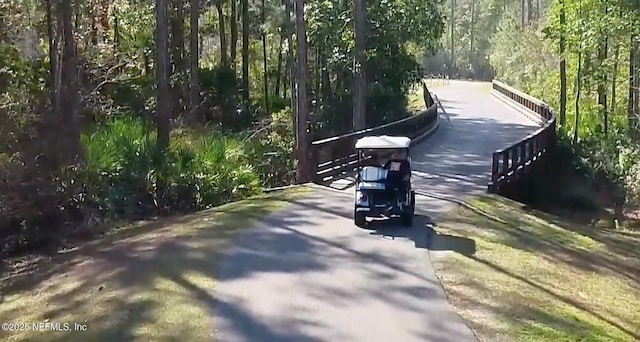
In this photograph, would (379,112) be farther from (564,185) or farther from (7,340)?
(7,340)

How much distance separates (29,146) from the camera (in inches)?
623

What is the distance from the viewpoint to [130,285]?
35.4 feet

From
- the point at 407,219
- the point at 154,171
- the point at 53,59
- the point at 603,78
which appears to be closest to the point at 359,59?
the point at 53,59

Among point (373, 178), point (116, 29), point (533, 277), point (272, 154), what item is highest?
point (116, 29)

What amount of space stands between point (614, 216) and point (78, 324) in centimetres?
2257

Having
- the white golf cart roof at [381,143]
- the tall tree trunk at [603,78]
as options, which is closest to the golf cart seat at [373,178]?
the white golf cart roof at [381,143]

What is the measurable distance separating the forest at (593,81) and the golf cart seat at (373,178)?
55.7 feet

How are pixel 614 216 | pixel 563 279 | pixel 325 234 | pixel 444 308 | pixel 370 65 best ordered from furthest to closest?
pixel 370 65 → pixel 614 216 → pixel 325 234 → pixel 563 279 → pixel 444 308

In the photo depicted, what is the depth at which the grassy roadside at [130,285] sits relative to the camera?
9055 millimetres

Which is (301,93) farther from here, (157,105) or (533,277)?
(533,277)

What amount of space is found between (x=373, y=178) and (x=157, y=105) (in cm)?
1066

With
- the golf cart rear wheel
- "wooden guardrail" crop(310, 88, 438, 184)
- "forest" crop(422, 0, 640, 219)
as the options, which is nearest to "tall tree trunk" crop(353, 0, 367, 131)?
"wooden guardrail" crop(310, 88, 438, 184)

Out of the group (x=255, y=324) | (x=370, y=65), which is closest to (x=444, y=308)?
(x=255, y=324)

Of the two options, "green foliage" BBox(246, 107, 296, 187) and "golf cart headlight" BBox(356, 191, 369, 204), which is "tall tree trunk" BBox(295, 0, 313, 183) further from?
"golf cart headlight" BBox(356, 191, 369, 204)
